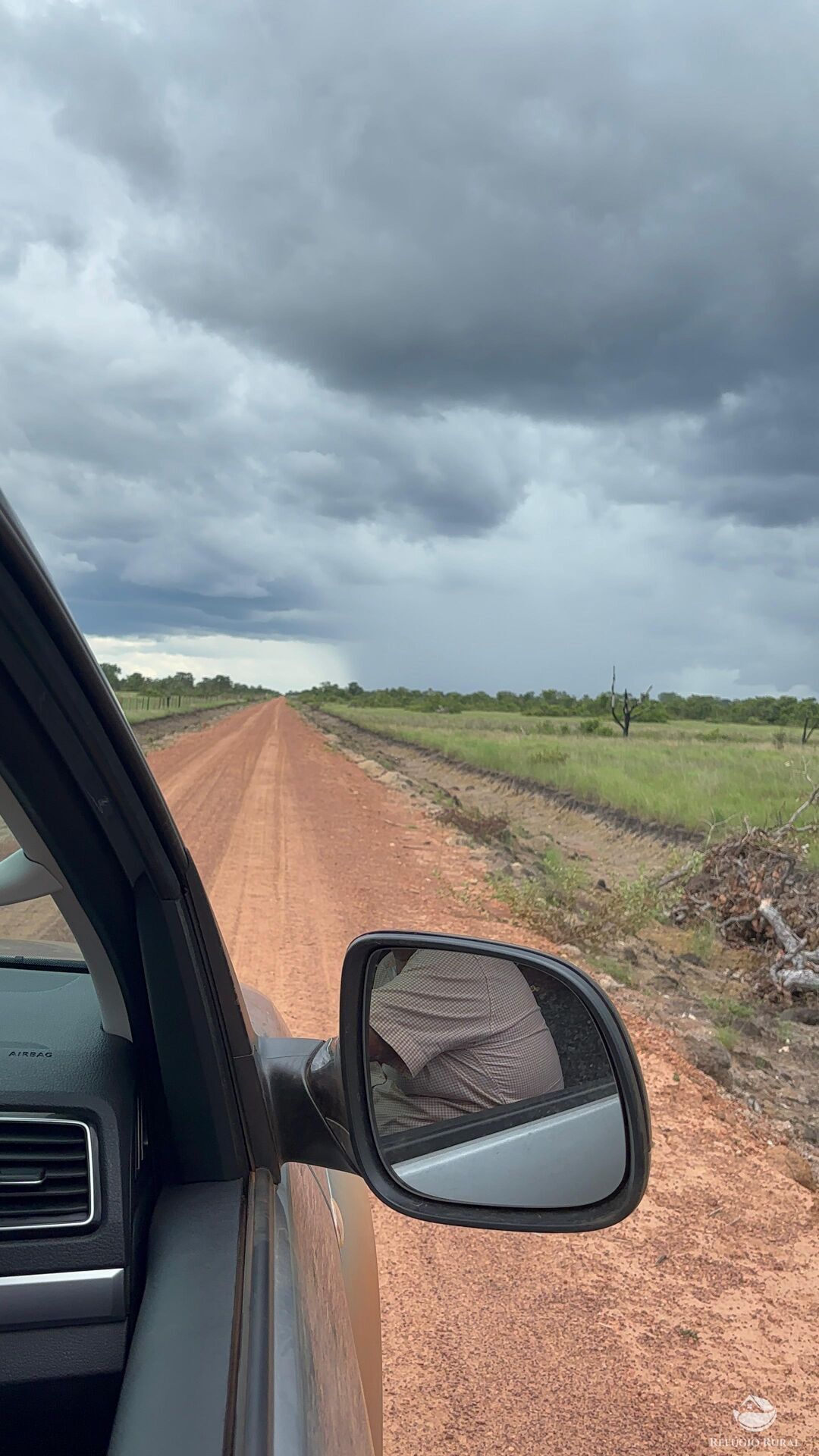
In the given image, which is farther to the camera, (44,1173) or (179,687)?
(179,687)

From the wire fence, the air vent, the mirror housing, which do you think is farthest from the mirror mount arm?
the wire fence

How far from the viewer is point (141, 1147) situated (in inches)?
54.8

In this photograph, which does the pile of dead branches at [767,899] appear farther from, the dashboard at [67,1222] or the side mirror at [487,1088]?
the dashboard at [67,1222]

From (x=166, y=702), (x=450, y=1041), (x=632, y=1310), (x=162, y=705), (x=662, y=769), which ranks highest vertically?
(x=166, y=702)

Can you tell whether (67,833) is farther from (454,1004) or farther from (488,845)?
(488,845)

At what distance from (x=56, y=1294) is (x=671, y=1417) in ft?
8.39

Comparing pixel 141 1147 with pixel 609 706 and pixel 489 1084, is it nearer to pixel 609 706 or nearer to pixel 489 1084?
pixel 489 1084

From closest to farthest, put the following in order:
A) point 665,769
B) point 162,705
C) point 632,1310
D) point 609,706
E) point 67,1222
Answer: point 67,1222 → point 632,1310 → point 665,769 → point 162,705 → point 609,706

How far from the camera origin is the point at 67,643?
1.11 metres

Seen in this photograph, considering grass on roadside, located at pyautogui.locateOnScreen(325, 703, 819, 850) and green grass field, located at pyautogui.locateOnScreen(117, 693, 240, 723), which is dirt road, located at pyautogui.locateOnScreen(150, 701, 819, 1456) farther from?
green grass field, located at pyautogui.locateOnScreen(117, 693, 240, 723)

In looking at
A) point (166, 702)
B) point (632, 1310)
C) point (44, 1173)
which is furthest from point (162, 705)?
point (44, 1173)

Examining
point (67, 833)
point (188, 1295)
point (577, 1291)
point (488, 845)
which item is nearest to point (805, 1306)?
point (577, 1291)

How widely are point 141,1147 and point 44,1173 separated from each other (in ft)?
0.55

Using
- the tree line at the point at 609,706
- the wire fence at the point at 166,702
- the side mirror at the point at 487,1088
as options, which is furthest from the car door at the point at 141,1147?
the tree line at the point at 609,706
